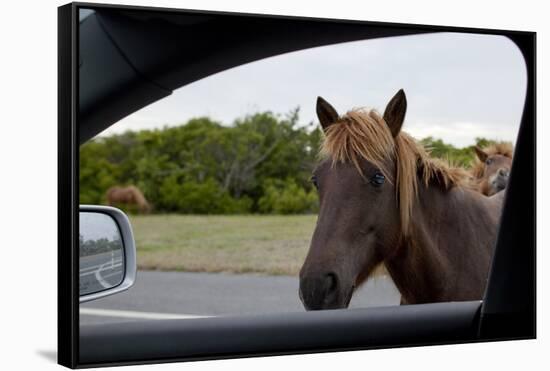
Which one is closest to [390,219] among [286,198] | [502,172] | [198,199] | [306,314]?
[306,314]

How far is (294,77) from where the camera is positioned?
7.54 meters

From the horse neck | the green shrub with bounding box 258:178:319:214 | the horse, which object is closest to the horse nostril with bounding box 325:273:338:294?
the horse neck

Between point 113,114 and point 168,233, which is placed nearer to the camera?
point 113,114

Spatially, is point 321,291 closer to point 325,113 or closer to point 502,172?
point 325,113

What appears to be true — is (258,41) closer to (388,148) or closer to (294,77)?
(388,148)

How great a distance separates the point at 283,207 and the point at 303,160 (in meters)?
0.62

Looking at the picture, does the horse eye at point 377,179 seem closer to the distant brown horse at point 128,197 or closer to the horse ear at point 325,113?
the horse ear at point 325,113

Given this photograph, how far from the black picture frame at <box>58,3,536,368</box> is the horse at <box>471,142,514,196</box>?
31cm

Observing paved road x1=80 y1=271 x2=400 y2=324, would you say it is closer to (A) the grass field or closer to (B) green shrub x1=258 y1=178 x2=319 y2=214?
(A) the grass field

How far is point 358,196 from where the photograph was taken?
2127 millimetres

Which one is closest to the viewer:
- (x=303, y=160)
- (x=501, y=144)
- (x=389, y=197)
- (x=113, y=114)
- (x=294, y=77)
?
(x=113, y=114)

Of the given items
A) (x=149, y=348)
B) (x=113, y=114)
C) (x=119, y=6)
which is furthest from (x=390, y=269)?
(x=119, y=6)

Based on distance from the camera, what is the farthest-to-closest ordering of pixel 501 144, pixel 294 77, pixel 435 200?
pixel 294 77 → pixel 501 144 → pixel 435 200

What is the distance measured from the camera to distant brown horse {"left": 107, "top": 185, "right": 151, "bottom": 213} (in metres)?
6.59
